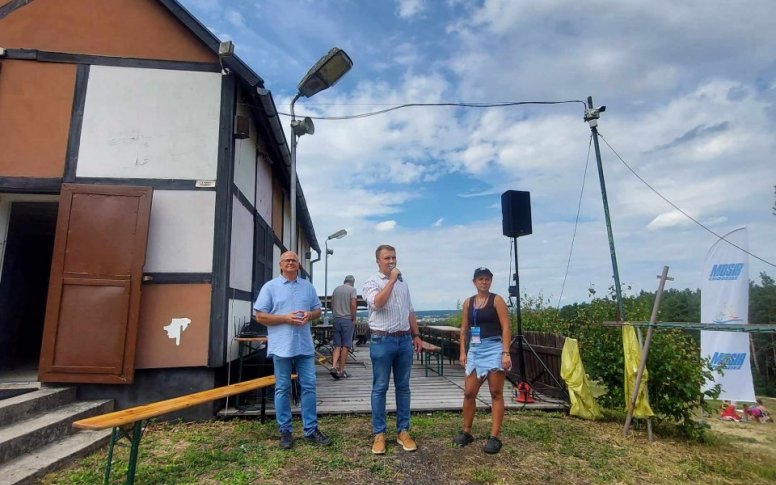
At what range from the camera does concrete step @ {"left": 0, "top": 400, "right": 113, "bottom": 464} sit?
10.8ft

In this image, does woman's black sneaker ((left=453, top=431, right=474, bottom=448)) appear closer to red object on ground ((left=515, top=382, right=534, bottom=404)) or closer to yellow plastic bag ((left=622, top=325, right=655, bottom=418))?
red object on ground ((left=515, top=382, right=534, bottom=404))

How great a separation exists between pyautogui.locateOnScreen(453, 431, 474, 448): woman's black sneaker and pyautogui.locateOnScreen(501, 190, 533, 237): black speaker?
2902mm

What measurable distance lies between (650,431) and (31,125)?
→ 7375 millimetres

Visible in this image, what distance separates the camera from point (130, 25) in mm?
5199

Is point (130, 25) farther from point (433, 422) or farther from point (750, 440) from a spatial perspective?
point (750, 440)

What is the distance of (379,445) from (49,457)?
2568mm

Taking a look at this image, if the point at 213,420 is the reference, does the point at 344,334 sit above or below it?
above

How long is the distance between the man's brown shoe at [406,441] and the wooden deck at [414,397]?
1.10m

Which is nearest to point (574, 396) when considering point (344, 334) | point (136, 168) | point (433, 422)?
point (433, 422)

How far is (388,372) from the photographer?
3.65 meters

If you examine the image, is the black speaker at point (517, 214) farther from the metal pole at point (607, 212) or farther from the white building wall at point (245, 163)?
the white building wall at point (245, 163)

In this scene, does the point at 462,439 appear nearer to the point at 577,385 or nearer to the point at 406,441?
the point at 406,441

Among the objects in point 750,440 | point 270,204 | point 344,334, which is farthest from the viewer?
point 270,204

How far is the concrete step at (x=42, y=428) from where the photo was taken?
10.8 ft
